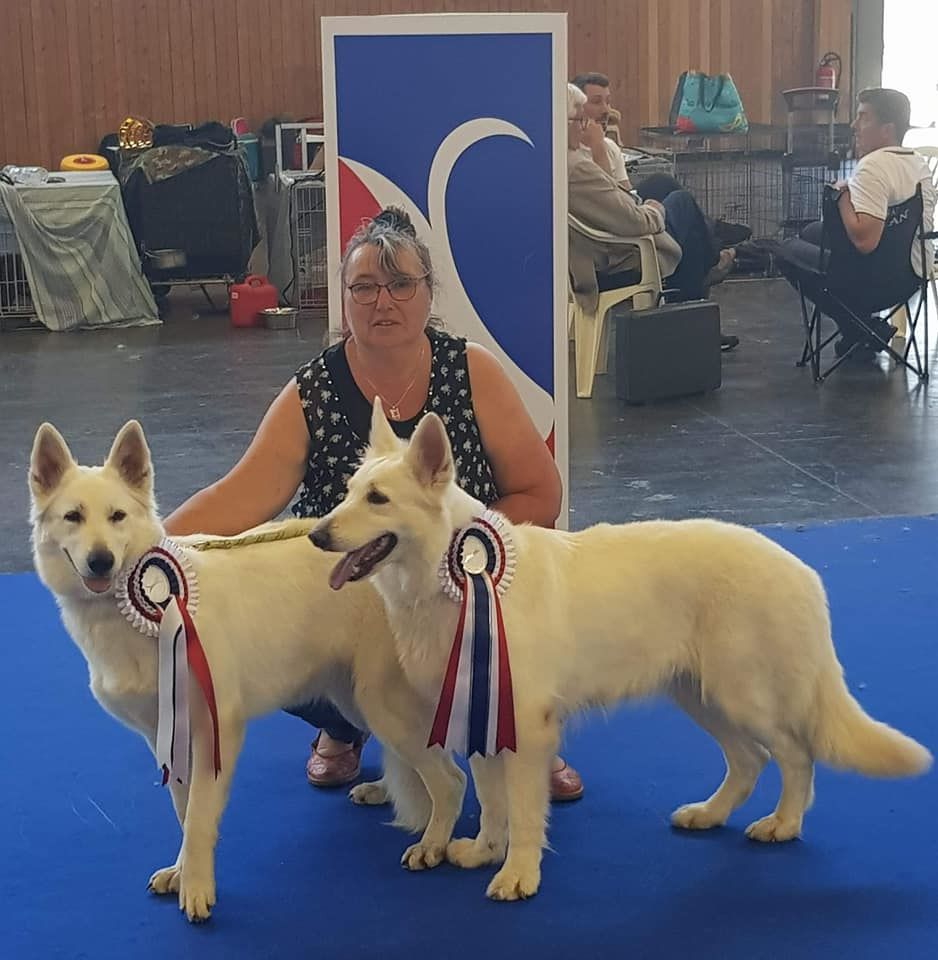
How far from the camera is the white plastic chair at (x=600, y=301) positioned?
7273mm

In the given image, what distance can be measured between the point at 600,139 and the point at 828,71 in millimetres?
4983

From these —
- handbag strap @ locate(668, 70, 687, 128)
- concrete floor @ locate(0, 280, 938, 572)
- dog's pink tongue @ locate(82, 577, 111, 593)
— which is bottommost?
concrete floor @ locate(0, 280, 938, 572)

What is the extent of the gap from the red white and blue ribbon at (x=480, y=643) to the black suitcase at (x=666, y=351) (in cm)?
446

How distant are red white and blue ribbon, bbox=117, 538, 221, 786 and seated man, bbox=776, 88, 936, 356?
551 centimetres

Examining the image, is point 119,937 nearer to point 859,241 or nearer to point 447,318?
point 447,318

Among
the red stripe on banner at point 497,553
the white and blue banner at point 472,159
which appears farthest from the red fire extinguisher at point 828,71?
the red stripe on banner at point 497,553

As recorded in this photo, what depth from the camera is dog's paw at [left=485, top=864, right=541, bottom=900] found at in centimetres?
261

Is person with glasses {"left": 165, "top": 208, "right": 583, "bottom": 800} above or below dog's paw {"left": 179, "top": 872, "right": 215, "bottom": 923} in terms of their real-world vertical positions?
above

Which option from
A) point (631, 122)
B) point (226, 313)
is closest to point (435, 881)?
point (226, 313)

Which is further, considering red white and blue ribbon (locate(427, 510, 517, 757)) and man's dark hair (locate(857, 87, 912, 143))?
man's dark hair (locate(857, 87, 912, 143))

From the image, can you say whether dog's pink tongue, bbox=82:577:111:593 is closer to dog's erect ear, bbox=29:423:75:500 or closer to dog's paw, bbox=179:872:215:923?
dog's erect ear, bbox=29:423:75:500

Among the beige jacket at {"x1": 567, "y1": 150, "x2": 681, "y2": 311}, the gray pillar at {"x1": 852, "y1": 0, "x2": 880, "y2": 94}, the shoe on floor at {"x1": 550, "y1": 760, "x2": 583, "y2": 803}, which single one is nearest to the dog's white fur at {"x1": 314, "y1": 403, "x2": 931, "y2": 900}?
the shoe on floor at {"x1": 550, "y1": 760, "x2": 583, "y2": 803}

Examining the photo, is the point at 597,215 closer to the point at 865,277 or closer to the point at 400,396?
the point at 865,277

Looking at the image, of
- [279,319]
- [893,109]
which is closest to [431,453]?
[893,109]
